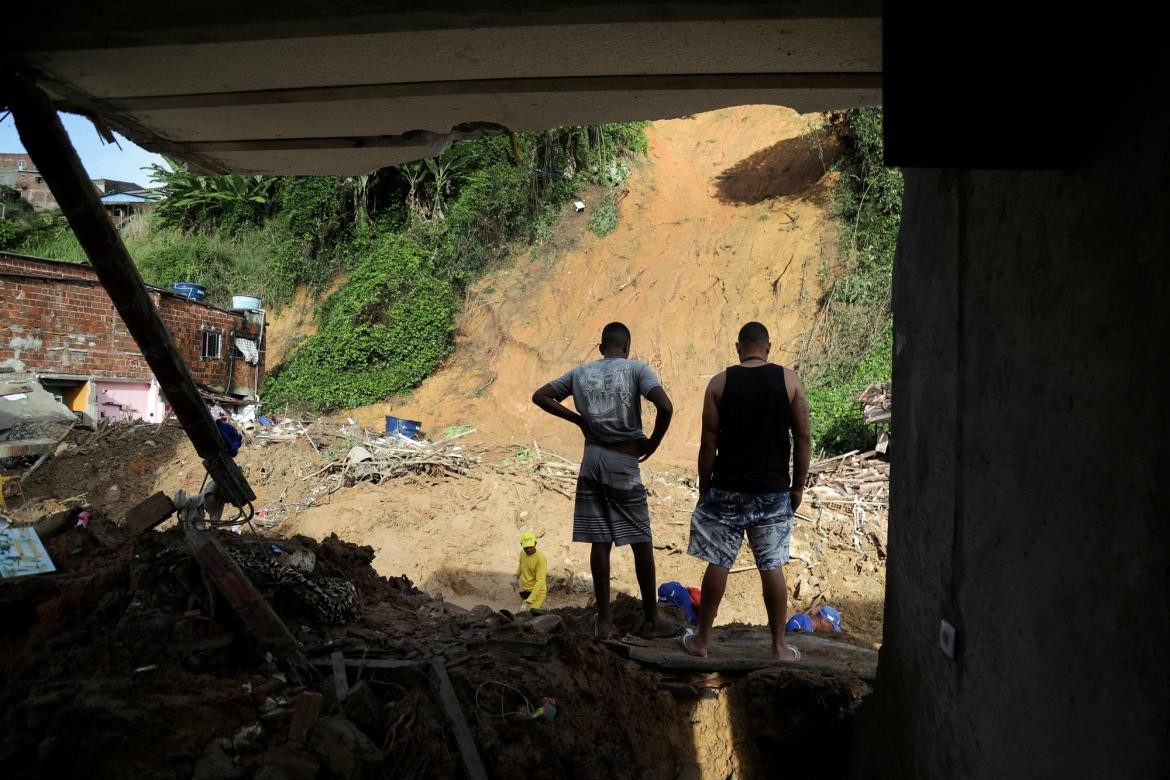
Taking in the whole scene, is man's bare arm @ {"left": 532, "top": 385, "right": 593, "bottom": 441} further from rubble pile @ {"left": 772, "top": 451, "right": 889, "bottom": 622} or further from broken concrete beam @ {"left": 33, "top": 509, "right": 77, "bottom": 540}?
rubble pile @ {"left": 772, "top": 451, "right": 889, "bottom": 622}

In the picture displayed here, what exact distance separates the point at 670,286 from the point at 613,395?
13071 mm

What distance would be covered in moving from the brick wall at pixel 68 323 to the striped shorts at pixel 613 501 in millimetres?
12984

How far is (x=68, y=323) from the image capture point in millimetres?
15117

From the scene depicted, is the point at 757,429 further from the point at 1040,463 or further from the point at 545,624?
the point at 1040,463

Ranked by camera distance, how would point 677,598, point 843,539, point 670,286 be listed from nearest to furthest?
point 677,598 → point 843,539 → point 670,286

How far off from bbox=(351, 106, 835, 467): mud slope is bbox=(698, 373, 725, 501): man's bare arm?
345 inches

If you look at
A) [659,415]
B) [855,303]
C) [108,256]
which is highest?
[855,303]

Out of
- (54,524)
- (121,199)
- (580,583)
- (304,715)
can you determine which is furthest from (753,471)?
(121,199)

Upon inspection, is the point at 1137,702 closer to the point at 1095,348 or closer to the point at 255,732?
the point at 1095,348

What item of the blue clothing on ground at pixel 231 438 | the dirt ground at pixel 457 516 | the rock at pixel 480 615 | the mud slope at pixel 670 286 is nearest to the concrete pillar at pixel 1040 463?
the rock at pixel 480 615

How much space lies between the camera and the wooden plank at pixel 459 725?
2.96 m

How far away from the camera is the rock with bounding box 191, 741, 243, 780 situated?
257 cm

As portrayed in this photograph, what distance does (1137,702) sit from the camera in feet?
4.68

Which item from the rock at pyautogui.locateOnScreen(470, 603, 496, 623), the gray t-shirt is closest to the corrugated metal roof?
the rock at pyautogui.locateOnScreen(470, 603, 496, 623)
